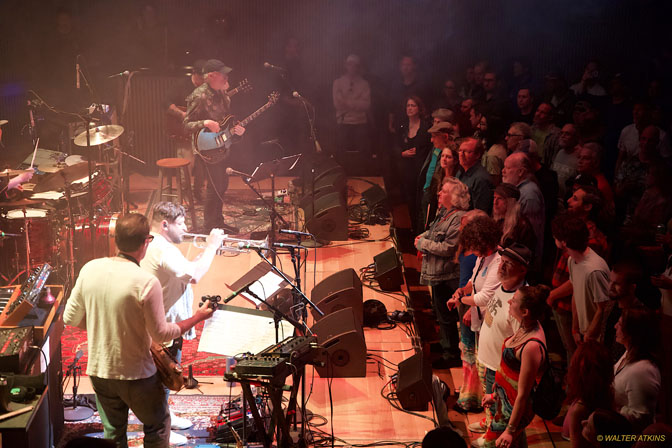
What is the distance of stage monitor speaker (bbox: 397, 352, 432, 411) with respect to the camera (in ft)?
18.0

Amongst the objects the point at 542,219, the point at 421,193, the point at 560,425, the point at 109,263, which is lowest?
the point at 560,425

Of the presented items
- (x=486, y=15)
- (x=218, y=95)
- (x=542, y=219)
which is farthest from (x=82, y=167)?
(x=486, y=15)

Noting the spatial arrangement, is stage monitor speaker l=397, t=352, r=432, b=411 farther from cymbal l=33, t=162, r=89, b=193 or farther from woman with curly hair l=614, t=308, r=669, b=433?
cymbal l=33, t=162, r=89, b=193

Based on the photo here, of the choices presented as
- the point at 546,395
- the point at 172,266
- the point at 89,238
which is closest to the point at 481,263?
the point at 546,395

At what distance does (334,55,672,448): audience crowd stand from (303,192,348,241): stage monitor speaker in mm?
1036

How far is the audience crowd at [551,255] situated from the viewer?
4207mm

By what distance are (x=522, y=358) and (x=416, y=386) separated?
1459 millimetres

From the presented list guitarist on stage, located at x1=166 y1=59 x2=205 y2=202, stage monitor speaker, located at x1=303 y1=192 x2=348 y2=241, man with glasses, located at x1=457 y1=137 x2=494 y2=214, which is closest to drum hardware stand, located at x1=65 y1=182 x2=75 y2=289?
guitarist on stage, located at x1=166 y1=59 x2=205 y2=202

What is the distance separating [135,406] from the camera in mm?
4129

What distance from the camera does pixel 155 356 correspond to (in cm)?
420

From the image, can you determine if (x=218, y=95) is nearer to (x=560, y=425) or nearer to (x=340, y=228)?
(x=340, y=228)

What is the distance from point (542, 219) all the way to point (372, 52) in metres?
7.04

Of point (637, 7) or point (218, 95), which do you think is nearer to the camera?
point (218, 95)

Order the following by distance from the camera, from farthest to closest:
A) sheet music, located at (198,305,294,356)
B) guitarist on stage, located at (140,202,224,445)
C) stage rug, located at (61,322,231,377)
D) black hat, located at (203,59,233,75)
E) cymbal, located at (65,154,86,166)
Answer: black hat, located at (203,59,233,75) < cymbal, located at (65,154,86,166) < stage rug, located at (61,322,231,377) < guitarist on stage, located at (140,202,224,445) < sheet music, located at (198,305,294,356)
